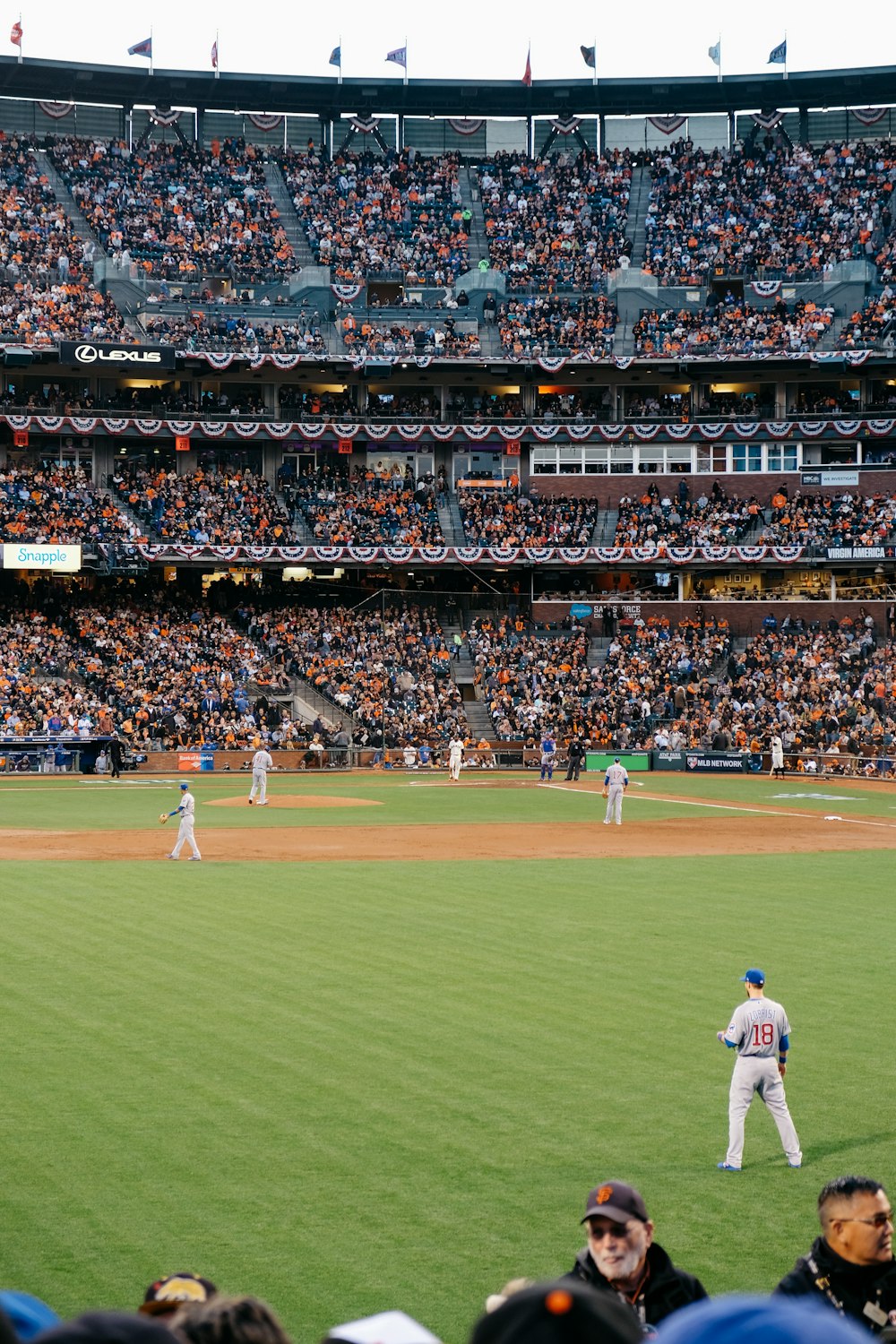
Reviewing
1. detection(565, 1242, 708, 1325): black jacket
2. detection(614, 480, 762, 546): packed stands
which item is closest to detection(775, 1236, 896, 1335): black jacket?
detection(565, 1242, 708, 1325): black jacket

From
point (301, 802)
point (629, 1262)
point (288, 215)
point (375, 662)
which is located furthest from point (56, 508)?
point (629, 1262)

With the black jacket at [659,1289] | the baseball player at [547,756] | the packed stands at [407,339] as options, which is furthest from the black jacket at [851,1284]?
the packed stands at [407,339]

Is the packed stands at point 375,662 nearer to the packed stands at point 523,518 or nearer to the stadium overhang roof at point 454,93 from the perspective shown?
the packed stands at point 523,518

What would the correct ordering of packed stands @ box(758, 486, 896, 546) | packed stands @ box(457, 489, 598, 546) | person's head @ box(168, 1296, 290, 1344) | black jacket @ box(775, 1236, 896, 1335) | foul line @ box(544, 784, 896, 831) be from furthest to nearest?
packed stands @ box(457, 489, 598, 546), packed stands @ box(758, 486, 896, 546), foul line @ box(544, 784, 896, 831), black jacket @ box(775, 1236, 896, 1335), person's head @ box(168, 1296, 290, 1344)

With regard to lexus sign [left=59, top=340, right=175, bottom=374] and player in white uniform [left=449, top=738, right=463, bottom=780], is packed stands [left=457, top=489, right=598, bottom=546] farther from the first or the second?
player in white uniform [left=449, top=738, right=463, bottom=780]

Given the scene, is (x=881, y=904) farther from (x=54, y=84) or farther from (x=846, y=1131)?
(x=54, y=84)

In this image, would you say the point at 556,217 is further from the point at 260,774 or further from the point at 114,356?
the point at 260,774
